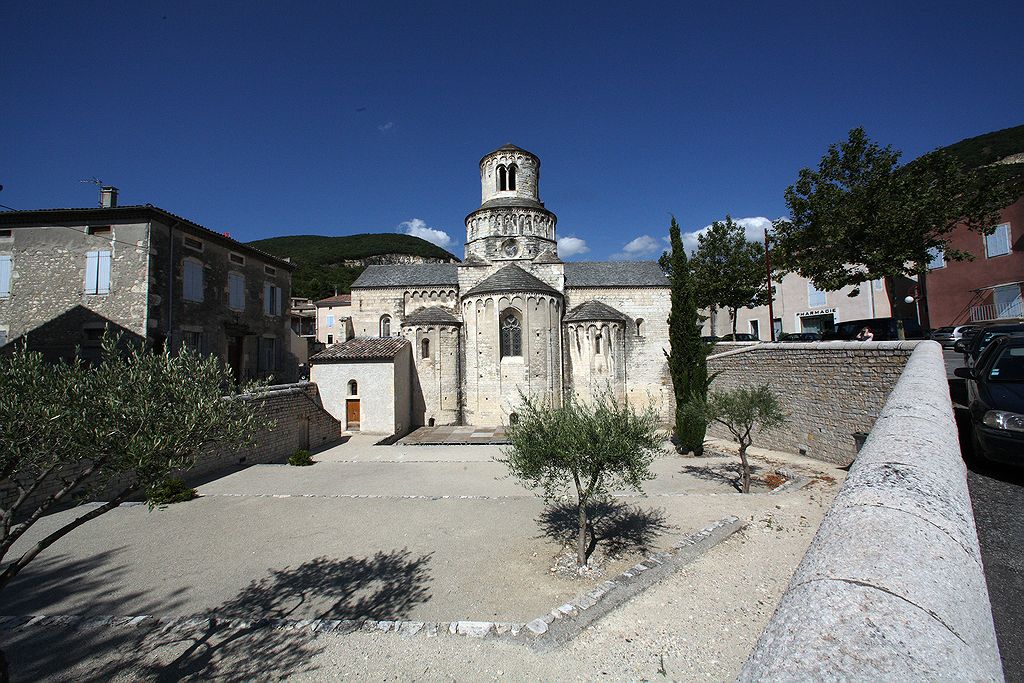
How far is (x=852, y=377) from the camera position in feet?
39.8

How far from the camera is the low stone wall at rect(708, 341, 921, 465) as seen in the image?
1138 centimetres

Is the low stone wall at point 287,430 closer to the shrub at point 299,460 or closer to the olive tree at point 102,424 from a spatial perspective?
the shrub at point 299,460

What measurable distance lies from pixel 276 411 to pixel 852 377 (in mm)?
18928

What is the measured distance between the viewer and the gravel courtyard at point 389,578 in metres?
5.04

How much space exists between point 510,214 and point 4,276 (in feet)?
71.1

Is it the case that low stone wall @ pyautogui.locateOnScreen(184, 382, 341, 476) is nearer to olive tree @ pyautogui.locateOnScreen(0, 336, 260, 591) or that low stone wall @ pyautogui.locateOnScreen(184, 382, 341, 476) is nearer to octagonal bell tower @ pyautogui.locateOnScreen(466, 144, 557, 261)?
olive tree @ pyautogui.locateOnScreen(0, 336, 260, 591)

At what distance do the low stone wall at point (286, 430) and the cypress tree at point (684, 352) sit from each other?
1487 cm

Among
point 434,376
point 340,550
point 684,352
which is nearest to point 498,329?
point 434,376

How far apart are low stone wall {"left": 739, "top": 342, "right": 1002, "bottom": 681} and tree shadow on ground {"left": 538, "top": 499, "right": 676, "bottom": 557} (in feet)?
23.4

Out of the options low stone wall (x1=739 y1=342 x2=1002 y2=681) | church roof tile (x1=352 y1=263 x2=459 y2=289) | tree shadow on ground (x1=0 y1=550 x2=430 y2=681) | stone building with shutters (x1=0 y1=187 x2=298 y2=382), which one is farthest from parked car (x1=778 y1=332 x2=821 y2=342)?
stone building with shutters (x1=0 y1=187 x2=298 y2=382)

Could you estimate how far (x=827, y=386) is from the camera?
42.5 feet

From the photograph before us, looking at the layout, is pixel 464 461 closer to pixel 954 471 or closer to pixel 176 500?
pixel 176 500

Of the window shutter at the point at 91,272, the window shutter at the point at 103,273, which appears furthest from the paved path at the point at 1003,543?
the window shutter at the point at 91,272

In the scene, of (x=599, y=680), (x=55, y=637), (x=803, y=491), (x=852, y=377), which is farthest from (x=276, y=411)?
(x=852, y=377)
